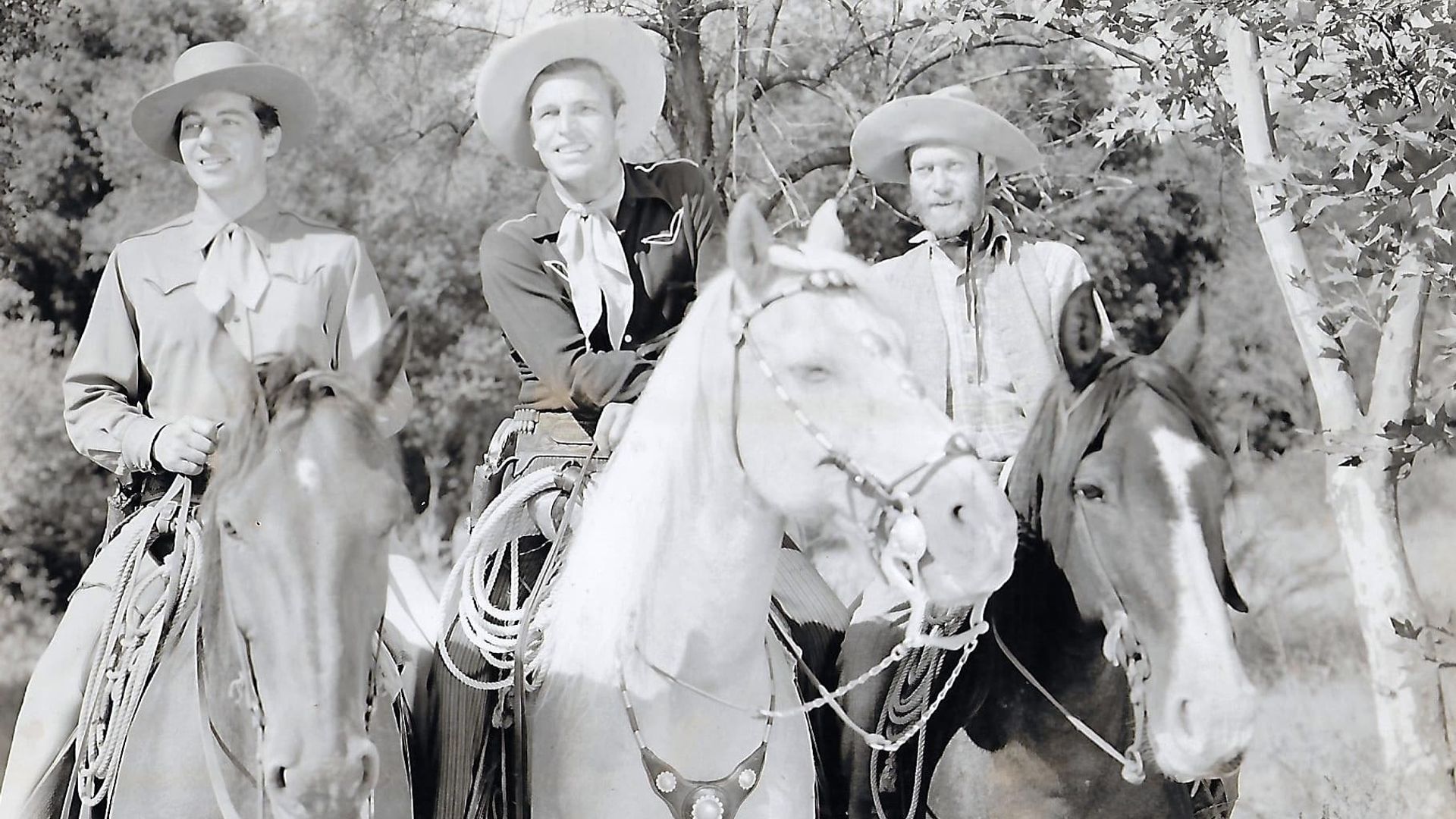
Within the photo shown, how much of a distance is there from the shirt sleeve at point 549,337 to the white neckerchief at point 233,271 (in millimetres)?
483

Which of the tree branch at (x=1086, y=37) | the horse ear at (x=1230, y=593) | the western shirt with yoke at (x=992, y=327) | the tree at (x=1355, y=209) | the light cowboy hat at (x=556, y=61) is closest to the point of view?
the horse ear at (x=1230, y=593)

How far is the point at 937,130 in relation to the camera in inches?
112

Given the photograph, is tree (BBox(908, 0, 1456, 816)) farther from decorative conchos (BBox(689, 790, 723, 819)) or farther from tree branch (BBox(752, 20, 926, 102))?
decorative conchos (BBox(689, 790, 723, 819))

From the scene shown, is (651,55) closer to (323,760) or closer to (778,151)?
(778,151)

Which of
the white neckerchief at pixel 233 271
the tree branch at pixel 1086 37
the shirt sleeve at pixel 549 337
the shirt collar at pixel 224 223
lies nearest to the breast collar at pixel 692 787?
the shirt sleeve at pixel 549 337

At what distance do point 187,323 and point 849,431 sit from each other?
1276 mm

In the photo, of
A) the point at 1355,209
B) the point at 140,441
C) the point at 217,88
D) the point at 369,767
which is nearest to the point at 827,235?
the point at 369,767

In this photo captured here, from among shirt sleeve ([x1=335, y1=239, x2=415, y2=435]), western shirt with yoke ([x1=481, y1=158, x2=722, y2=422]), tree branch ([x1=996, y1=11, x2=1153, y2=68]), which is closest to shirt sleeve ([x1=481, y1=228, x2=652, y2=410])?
western shirt with yoke ([x1=481, y1=158, x2=722, y2=422])

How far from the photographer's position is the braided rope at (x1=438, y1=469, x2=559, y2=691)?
7.22ft

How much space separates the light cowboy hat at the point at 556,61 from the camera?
2625mm

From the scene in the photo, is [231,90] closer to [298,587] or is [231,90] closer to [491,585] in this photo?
[491,585]

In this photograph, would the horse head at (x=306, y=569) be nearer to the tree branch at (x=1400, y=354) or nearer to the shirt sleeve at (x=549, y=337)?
the shirt sleeve at (x=549, y=337)

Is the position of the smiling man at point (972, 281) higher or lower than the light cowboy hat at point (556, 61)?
lower

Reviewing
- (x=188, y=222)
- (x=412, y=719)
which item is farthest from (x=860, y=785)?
(x=188, y=222)
